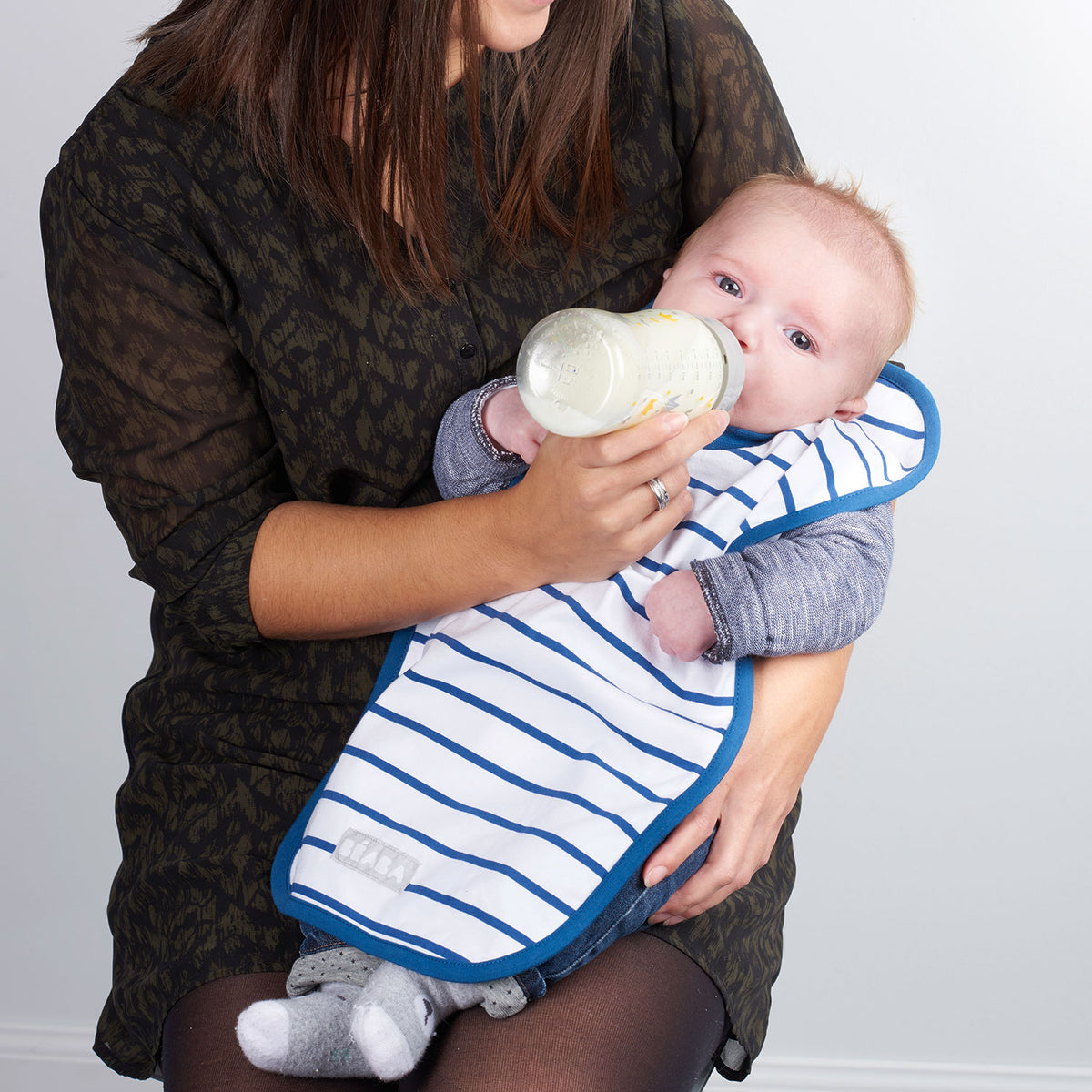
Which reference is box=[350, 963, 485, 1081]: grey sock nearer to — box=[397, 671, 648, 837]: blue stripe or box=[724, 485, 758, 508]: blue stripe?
box=[397, 671, 648, 837]: blue stripe

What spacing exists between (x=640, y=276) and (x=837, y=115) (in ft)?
1.96

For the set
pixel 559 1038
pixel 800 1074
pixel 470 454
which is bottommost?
pixel 800 1074

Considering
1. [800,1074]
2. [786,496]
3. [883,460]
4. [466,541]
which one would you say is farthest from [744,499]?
[800,1074]

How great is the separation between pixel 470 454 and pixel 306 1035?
1.73 ft

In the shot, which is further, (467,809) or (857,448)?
(857,448)

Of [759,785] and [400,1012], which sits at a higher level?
[759,785]

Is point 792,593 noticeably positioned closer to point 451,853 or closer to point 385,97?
point 451,853

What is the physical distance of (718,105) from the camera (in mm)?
1266

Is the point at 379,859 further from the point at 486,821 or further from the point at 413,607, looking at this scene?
the point at 413,607

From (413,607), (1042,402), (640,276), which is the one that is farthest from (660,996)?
(1042,402)

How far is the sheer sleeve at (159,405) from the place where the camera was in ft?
3.51

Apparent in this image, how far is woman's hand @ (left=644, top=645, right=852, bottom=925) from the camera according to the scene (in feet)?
3.35

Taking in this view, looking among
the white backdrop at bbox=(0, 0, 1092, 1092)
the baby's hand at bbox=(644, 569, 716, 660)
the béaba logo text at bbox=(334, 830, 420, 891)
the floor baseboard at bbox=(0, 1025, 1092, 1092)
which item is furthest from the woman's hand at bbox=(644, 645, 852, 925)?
the floor baseboard at bbox=(0, 1025, 1092, 1092)

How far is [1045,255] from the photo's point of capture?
1.70 metres
